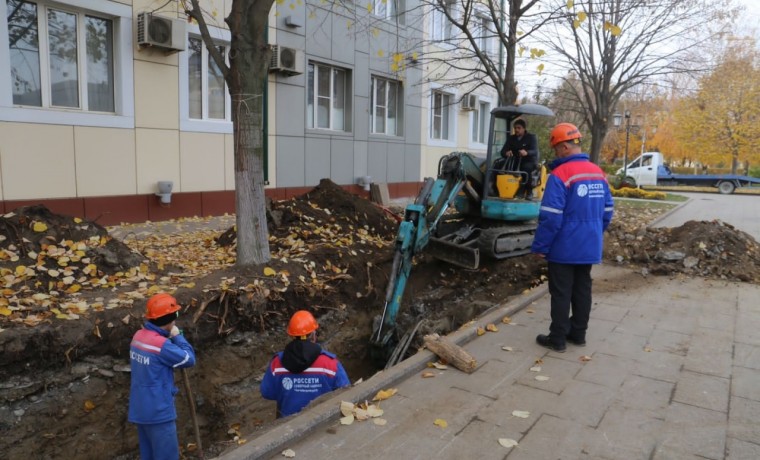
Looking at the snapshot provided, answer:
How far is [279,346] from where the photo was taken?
6301 millimetres

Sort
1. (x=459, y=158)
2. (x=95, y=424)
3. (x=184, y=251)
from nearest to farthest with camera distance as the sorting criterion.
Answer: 1. (x=95, y=424)
2. (x=459, y=158)
3. (x=184, y=251)

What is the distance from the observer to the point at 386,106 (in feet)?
54.0

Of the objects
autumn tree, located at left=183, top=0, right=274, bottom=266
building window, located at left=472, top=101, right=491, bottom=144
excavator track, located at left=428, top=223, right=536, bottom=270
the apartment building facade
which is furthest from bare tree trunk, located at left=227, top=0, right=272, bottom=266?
building window, located at left=472, top=101, right=491, bottom=144

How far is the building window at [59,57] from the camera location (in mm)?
8641

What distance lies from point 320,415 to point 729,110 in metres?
38.0

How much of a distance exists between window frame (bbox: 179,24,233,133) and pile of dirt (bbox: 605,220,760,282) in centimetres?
757

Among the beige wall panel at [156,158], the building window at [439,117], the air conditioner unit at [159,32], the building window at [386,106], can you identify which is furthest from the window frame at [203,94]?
the building window at [439,117]

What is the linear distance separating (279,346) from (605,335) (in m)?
3.50

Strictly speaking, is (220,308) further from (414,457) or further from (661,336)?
(661,336)

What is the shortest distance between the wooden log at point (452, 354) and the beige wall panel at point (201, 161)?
7684 millimetres

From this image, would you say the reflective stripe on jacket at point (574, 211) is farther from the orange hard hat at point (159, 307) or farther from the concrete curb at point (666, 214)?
the concrete curb at point (666, 214)

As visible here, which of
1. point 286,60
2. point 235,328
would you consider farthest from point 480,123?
point 235,328

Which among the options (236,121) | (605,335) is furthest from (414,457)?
(236,121)

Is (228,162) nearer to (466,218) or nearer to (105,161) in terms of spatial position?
(105,161)
